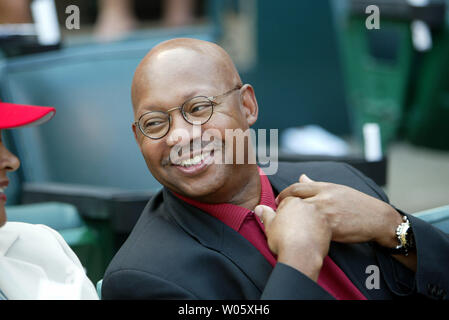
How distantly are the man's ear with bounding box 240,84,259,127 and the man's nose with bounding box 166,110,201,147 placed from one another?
208 millimetres

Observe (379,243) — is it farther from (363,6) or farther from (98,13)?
(98,13)

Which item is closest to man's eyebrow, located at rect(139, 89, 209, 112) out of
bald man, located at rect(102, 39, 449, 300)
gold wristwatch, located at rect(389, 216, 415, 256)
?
bald man, located at rect(102, 39, 449, 300)

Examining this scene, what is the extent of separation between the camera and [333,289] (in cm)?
145

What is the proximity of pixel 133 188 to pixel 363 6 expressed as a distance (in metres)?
2.61

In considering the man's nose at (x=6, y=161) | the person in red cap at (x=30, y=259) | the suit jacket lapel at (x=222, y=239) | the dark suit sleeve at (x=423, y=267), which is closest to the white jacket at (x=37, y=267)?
the person in red cap at (x=30, y=259)

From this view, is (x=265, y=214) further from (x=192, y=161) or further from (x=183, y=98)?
(x=183, y=98)

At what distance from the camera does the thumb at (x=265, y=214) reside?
54.6 inches

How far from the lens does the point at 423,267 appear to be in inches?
59.1

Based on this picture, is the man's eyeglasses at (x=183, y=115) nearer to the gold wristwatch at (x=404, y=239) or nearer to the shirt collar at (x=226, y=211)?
the shirt collar at (x=226, y=211)

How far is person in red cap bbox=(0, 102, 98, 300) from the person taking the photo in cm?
126

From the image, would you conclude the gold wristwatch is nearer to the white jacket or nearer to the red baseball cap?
the white jacket

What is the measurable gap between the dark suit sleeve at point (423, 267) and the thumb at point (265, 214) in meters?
0.33
